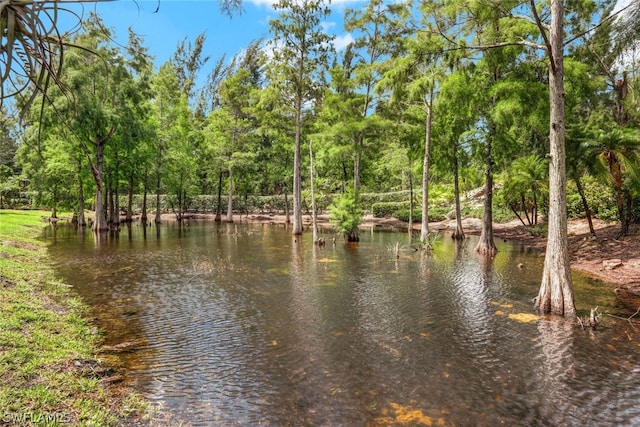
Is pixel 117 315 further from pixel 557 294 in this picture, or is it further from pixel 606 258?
pixel 606 258

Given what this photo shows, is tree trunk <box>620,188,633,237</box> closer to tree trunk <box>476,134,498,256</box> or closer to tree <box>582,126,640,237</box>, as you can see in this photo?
tree <box>582,126,640,237</box>

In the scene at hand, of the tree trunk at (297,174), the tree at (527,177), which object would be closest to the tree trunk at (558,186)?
the tree at (527,177)

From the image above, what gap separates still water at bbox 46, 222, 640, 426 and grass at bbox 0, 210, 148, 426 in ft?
1.71

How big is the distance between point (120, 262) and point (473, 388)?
50.3 feet

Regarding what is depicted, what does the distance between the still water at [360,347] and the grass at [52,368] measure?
1.71 ft

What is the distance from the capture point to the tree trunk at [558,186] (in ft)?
31.0

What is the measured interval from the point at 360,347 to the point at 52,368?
17.2ft

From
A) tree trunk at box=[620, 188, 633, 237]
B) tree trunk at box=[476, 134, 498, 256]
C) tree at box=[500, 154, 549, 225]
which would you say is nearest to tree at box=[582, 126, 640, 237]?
tree trunk at box=[620, 188, 633, 237]

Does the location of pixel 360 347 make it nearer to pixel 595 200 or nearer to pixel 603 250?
pixel 603 250

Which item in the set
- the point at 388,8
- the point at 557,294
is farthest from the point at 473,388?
the point at 388,8

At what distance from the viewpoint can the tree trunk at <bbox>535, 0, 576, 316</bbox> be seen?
9453mm

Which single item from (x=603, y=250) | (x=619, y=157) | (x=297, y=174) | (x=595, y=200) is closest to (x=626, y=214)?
(x=603, y=250)

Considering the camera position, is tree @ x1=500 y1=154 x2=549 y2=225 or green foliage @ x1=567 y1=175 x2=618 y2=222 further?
tree @ x1=500 y1=154 x2=549 y2=225

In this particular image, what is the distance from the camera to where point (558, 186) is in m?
9.58
